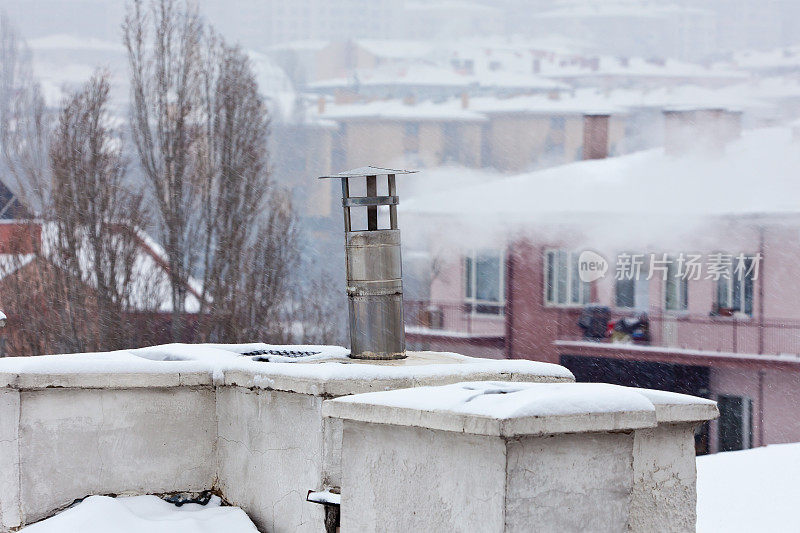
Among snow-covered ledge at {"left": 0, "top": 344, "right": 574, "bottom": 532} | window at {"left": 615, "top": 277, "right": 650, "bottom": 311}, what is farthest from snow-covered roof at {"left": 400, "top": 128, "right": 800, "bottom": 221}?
snow-covered ledge at {"left": 0, "top": 344, "right": 574, "bottom": 532}

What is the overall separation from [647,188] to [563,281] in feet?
25.4

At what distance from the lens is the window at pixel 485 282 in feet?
111

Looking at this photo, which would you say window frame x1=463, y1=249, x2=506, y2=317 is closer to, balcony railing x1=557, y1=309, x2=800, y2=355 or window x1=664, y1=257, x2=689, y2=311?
window x1=664, y1=257, x2=689, y2=311

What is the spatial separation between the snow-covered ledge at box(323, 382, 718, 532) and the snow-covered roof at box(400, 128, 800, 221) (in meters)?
28.0

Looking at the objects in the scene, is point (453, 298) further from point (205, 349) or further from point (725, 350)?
point (205, 349)

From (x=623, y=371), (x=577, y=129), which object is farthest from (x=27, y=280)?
(x=577, y=129)

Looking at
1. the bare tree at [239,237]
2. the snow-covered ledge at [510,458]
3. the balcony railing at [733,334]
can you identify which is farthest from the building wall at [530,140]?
the snow-covered ledge at [510,458]

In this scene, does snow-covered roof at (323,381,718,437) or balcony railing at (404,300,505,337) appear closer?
snow-covered roof at (323,381,718,437)

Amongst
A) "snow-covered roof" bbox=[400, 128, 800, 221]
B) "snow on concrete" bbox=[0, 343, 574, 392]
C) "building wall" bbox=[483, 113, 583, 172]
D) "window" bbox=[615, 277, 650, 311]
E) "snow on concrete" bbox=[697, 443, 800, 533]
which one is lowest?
"snow on concrete" bbox=[697, 443, 800, 533]

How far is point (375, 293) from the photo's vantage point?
7.01 m

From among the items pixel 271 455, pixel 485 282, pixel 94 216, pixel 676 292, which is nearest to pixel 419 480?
pixel 271 455

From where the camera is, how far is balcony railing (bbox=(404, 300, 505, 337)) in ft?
110

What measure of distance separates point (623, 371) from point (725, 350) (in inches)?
184

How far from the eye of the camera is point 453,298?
1411 inches
